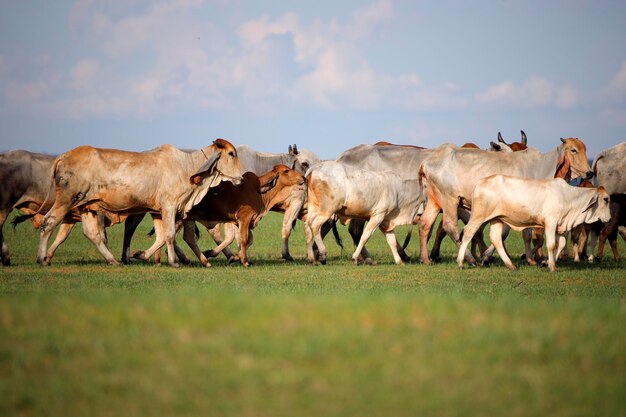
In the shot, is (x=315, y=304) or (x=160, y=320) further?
(x=315, y=304)

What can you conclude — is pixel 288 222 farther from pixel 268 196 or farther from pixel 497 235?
pixel 497 235

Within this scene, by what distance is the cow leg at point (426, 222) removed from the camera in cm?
2120

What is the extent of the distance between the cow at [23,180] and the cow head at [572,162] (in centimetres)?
1228

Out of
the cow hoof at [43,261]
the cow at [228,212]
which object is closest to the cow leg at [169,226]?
the cow at [228,212]

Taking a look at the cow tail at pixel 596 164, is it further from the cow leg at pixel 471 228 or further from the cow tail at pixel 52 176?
the cow tail at pixel 52 176

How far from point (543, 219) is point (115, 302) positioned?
11.4m

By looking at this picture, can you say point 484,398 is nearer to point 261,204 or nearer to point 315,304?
point 315,304

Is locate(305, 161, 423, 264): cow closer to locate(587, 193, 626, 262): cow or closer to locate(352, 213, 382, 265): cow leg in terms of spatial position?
locate(352, 213, 382, 265): cow leg

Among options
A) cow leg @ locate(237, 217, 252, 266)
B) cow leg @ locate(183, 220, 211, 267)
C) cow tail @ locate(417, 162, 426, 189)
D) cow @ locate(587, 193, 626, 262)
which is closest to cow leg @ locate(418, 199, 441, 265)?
cow tail @ locate(417, 162, 426, 189)

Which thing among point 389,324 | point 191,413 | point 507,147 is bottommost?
point 191,413

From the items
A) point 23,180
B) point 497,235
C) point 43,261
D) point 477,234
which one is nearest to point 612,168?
point 477,234

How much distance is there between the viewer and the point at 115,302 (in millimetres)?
9250

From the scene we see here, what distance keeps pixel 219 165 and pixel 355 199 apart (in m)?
3.17

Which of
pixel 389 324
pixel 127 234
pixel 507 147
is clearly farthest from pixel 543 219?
pixel 389 324
